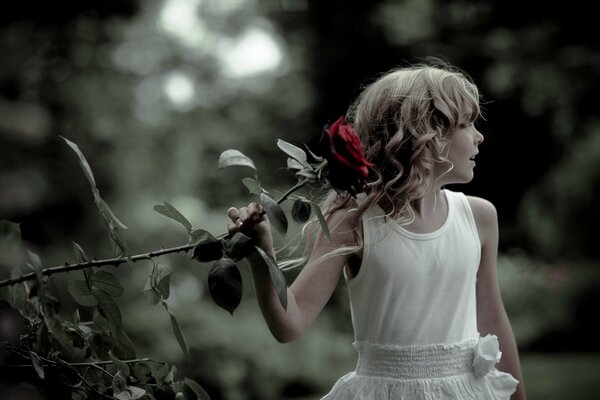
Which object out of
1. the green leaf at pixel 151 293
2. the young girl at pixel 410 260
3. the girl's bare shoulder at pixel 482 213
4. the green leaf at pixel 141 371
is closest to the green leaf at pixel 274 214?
the green leaf at pixel 151 293

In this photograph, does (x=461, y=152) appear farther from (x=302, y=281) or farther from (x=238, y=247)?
(x=238, y=247)

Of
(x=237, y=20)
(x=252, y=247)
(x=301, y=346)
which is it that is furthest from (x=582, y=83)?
(x=252, y=247)

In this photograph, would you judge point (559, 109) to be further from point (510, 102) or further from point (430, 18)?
point (430, 18)

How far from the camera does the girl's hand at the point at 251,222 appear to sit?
4.14ft

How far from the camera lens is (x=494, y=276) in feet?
6.18

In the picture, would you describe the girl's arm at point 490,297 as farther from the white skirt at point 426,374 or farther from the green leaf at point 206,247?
the green leaf at point 206,247

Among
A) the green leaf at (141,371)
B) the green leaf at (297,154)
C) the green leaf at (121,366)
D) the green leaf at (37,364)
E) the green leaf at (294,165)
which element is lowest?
the green leaf at (141,371)

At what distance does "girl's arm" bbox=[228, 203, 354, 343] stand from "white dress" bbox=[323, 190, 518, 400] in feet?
0.21

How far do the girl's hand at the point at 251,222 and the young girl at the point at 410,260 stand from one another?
34 centimetres

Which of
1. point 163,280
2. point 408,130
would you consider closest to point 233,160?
point 163,280

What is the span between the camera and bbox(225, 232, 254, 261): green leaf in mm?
1212

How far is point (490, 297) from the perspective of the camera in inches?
74.0

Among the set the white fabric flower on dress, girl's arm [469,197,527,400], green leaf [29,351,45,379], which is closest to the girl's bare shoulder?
girl's arm [469,197,527,400]

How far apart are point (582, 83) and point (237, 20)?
494 cm
